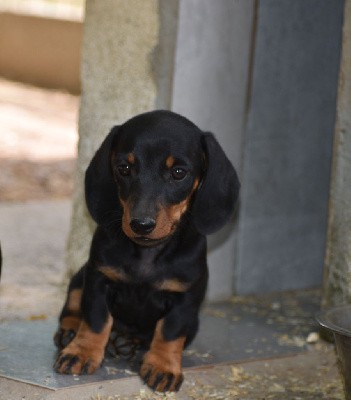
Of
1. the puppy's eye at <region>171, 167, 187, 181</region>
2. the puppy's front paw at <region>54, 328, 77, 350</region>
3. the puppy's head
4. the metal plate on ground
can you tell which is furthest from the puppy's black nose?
the puppy's front paw at <region>54, 328, 77, 350</region>

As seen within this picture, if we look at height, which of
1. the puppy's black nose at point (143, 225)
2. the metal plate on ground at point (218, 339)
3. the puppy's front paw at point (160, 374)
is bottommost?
the metal plate on ground at point (218, 339)

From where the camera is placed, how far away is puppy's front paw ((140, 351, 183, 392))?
14.6ft

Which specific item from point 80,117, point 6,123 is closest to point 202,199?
point 80,117

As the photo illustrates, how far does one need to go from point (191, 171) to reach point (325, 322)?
874 mm

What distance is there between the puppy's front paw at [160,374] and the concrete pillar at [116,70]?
1490 mm

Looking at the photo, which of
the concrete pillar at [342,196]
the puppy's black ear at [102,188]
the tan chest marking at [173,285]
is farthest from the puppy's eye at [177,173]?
the concrete pillar at [342,196]

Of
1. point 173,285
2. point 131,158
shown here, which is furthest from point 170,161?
point 173,285

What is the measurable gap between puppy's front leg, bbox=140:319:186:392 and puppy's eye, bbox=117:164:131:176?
0.71m

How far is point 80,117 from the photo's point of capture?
19.3 ft

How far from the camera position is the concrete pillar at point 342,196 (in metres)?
5.05

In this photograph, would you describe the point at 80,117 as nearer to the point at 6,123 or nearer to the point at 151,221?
the point at 151,221

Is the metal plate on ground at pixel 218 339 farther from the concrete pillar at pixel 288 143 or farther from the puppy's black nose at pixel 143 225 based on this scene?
the puppy's black nose at pixel 143 225

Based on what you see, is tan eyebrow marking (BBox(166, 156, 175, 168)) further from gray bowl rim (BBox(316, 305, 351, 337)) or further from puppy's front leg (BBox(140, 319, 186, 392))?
gray bowl rim (BBox(316, 305, 351, 337))

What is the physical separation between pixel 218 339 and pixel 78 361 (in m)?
1.04
